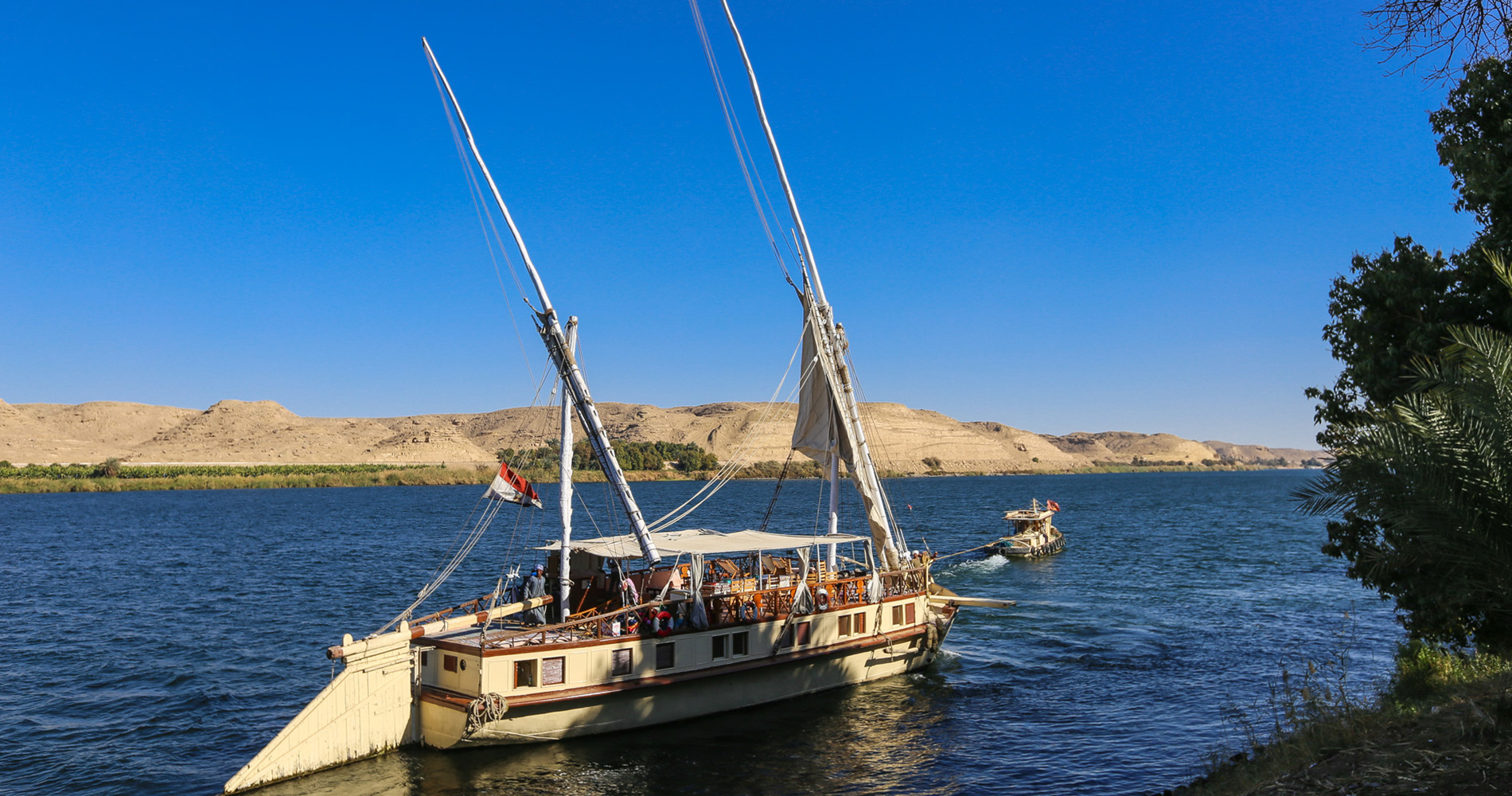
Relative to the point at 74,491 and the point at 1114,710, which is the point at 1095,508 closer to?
the point at 1114,710

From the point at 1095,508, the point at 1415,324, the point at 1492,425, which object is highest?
the point at 1415,324

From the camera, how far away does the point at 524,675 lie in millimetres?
22703

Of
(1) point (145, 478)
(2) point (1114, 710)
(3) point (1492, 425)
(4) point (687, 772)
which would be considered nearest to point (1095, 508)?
(2) point (1114, 710)

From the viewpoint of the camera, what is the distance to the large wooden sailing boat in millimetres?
22078

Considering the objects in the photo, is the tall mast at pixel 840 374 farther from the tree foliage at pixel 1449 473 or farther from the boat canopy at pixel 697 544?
the tree foliage at pixel 1449 473

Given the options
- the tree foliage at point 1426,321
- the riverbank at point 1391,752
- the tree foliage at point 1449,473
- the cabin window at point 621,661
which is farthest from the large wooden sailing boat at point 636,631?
the tree foliage at point 1449,473

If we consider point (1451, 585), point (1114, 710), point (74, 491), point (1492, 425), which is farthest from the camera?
point (74, 491)

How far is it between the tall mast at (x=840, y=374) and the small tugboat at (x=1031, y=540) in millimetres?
33979

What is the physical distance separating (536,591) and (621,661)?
197 inches

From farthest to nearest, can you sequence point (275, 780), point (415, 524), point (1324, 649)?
1. point (415, 524)
2. point (1324, 649)
3. point (275, 780)

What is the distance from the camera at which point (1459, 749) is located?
1171 centimetres

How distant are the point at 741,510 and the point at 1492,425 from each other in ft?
357

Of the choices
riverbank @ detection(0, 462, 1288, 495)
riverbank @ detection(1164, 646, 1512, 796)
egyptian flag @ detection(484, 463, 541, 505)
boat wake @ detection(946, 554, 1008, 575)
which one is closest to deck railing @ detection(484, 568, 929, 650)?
egyptian flag @ detection(484, 463, 541, 505)

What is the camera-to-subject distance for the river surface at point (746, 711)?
2158cm
